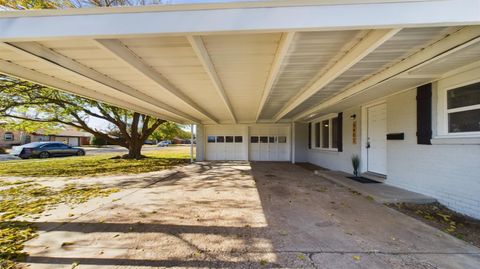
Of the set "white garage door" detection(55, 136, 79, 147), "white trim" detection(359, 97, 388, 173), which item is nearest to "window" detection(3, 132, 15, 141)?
"white garage door" detection(55, 136, 79, 147)

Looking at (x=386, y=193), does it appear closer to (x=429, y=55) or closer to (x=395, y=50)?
(x=429, y=55)

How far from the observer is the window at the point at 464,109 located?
357 cm

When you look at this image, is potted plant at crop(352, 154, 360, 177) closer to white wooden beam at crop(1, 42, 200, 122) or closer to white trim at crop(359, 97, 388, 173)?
white trim at crop(359, 97, 388, 173)

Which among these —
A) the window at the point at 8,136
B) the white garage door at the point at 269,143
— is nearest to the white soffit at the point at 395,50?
the white garage door at the point at 269,143

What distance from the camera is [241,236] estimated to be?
2.97 metres

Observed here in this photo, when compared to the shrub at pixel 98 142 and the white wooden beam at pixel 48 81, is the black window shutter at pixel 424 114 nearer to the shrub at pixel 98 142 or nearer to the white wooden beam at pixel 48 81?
the white wooden beam at pixel 48 81

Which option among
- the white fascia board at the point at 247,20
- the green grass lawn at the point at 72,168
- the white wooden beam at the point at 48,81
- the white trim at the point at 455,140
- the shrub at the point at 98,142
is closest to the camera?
the white fascia board at the point at 247,20

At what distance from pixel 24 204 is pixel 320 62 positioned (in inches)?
257

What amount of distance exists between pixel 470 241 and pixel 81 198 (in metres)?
7.00

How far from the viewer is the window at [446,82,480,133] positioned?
3.57 metres

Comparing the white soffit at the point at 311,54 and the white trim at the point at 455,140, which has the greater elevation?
the white soffit at the point at 311,54

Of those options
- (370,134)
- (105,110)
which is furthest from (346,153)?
(105,110)

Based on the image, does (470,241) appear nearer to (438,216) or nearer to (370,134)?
(438,216)

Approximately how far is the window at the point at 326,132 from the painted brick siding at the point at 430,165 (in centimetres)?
332
